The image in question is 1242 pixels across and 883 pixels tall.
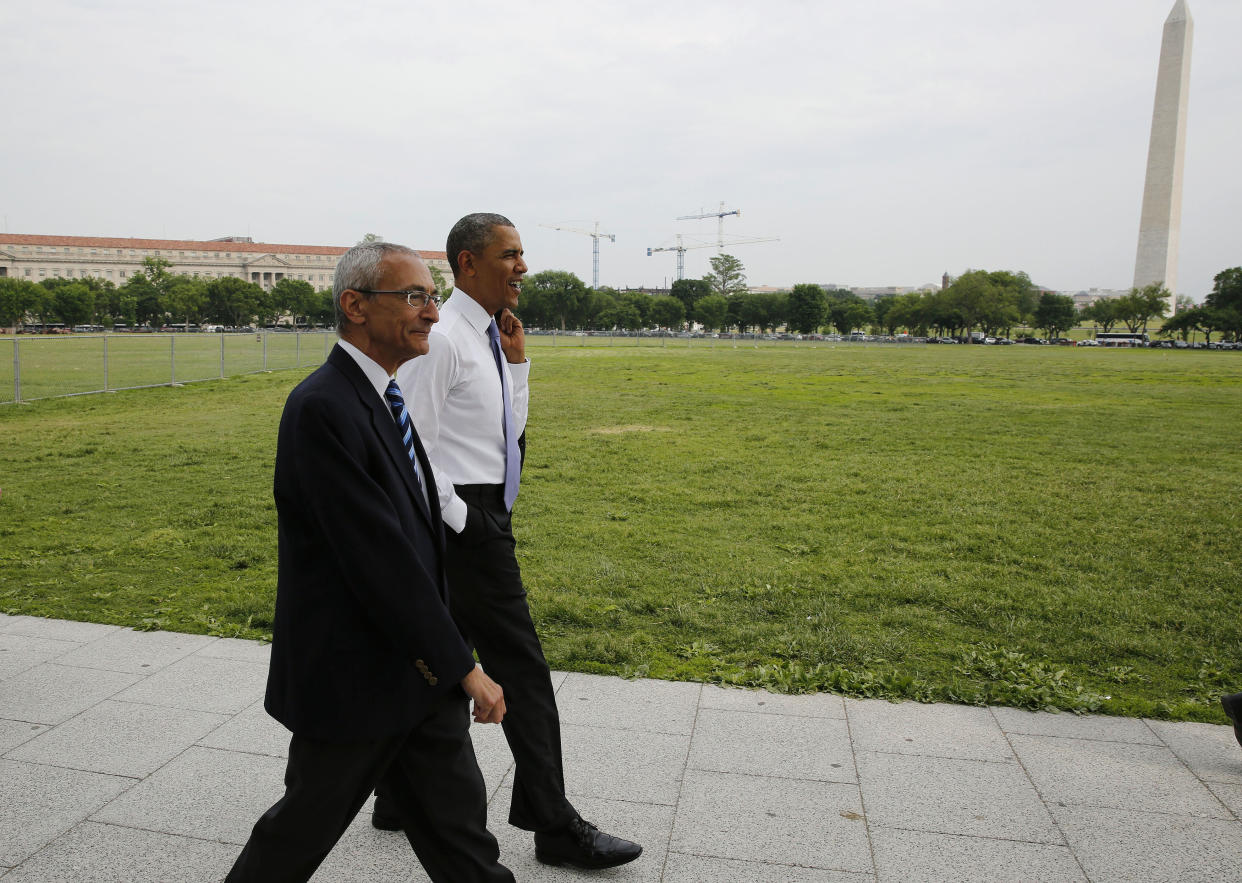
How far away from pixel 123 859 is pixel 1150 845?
3231mm

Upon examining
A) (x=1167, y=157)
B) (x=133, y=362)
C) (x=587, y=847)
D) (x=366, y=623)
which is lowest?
(x=587, y=847)

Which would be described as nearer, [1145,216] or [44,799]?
[44,799]

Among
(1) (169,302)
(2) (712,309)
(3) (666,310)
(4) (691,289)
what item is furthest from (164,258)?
(2) (712,309)

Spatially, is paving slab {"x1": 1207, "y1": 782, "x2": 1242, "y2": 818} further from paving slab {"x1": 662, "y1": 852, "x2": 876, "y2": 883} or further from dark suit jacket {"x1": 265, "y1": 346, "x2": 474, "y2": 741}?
dark suit jacket {"x1": 265, "y1": 346, "x2": 474, "y2": 741}

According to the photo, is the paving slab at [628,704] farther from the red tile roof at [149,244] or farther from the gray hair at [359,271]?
the red tile roof at [149,244]

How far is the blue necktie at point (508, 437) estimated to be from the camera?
2.70 meters

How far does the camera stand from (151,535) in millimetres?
6910

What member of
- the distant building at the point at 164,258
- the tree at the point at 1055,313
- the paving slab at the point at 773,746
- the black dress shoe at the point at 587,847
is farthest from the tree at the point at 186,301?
the black dress shoe at the point at 587,847

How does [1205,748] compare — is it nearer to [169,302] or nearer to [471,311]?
[471,311]

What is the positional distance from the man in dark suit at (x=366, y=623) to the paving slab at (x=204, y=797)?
1.13 m

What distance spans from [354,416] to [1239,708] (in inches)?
133

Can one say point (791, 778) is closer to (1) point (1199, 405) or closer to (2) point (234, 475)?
(2) point (234, 475)

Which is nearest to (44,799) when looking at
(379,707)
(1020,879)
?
(379,707)

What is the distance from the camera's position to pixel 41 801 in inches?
116
